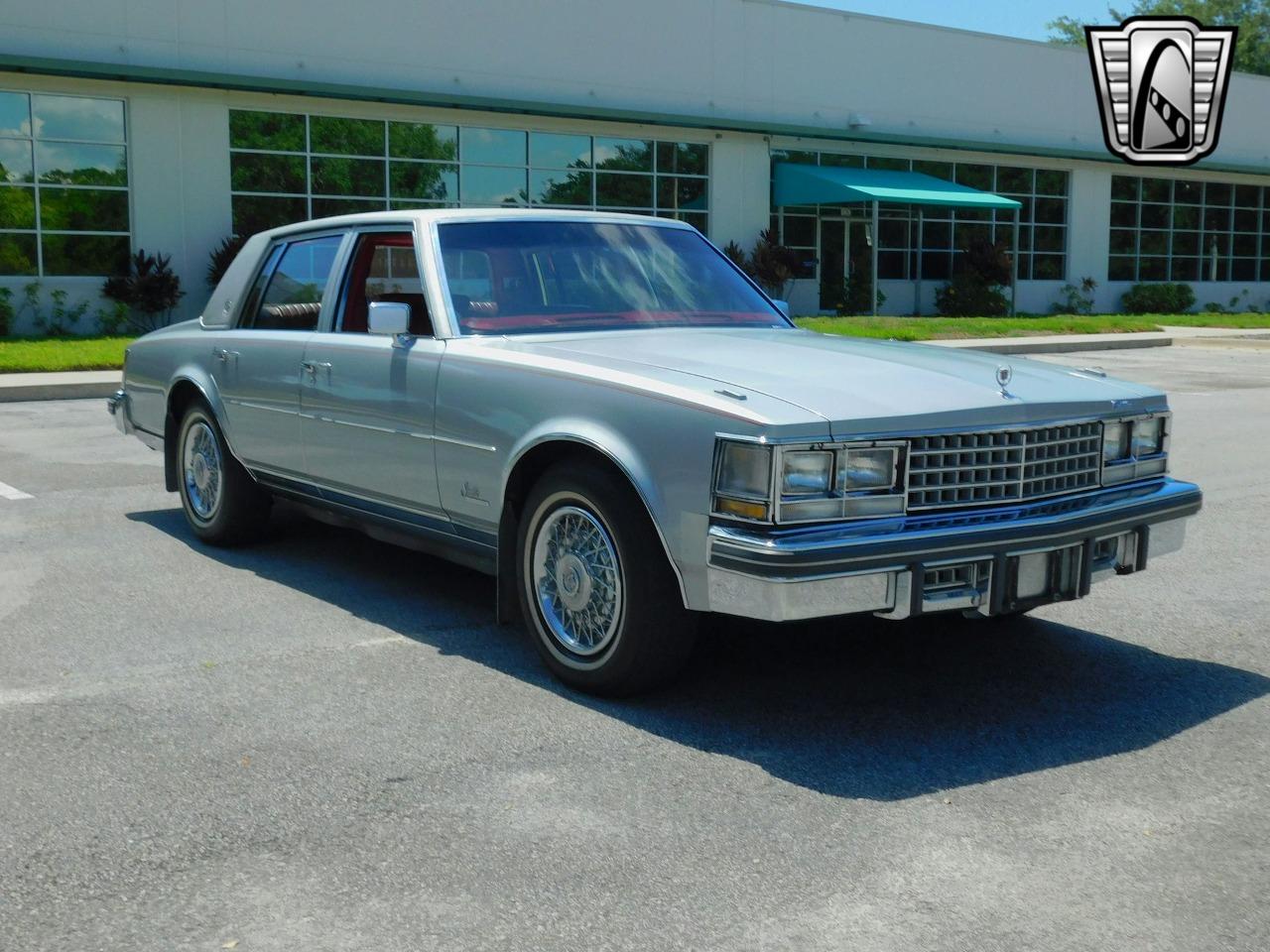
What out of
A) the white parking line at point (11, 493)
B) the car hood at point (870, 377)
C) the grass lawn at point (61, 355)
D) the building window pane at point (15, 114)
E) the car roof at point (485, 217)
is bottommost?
the white parking line at point (11, 493)

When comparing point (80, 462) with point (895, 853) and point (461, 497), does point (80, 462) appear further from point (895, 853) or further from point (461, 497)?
point (895, 853)

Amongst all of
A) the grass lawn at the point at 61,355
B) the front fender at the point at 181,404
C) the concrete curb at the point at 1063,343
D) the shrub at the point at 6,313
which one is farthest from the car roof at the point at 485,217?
the concrete curb at the point at 1063,343

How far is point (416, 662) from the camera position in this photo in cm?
547

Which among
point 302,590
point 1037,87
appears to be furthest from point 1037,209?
point 302,590

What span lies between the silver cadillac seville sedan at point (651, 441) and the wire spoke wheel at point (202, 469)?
17.1 inches

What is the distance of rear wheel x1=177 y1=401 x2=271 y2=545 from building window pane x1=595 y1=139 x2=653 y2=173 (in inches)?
899

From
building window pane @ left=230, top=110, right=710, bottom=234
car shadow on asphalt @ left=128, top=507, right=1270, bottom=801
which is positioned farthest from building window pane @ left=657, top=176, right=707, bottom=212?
car shadow on asphalt @ left=128, top=507, right=1270, bottom=801

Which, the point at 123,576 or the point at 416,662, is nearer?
the point at 416,662

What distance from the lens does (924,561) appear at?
14.8ft

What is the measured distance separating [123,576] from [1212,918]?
517 centimetres

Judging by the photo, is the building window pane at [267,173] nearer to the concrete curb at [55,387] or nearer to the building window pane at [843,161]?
the concrete curb at [55,387]

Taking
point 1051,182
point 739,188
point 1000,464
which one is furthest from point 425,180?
point 1000,464

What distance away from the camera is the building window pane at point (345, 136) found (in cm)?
2600

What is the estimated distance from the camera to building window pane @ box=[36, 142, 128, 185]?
2330 centimetres
